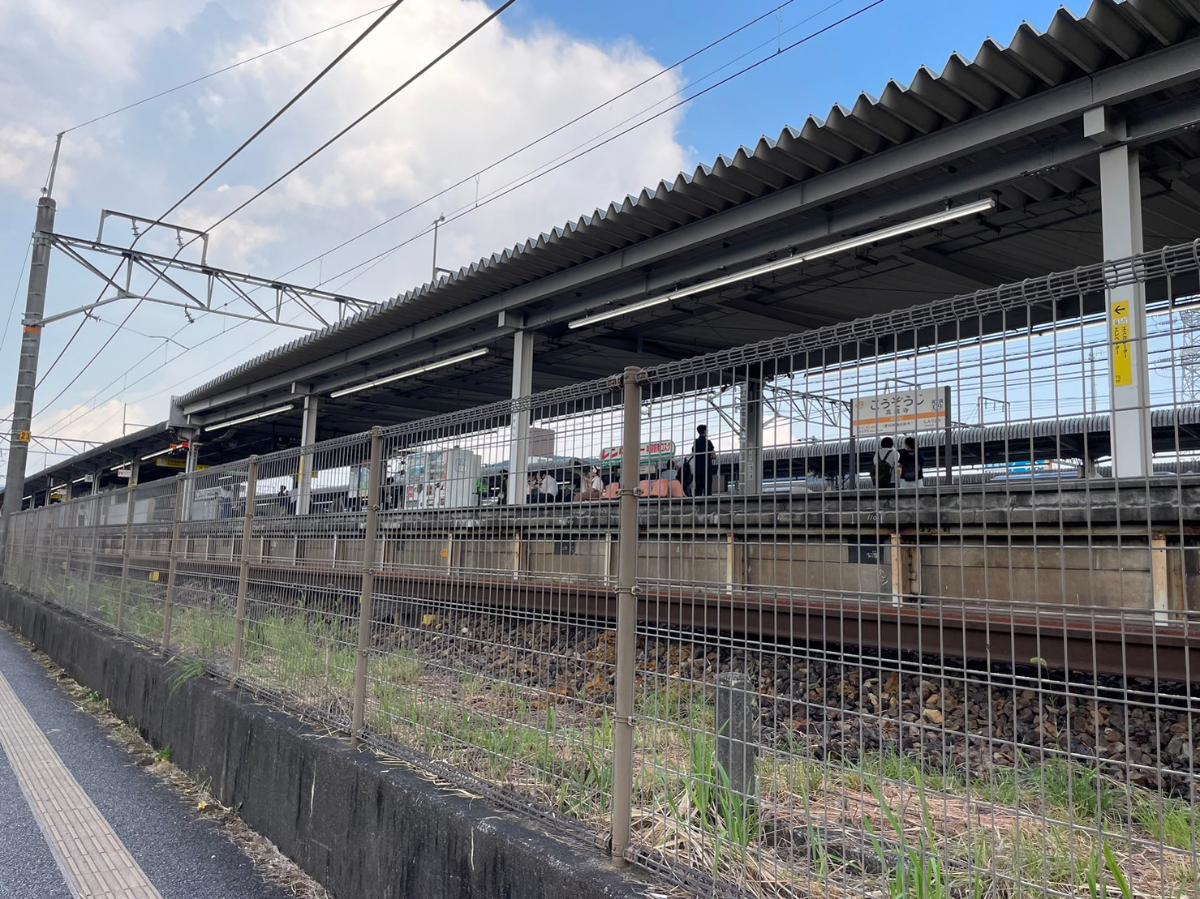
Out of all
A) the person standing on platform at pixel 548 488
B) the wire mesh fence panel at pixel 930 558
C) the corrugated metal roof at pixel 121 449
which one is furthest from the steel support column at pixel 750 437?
the corrugated metal roof at pixel 121 449

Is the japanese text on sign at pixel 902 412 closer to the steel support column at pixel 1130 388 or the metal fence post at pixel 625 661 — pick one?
the steel support column at pixel 1130 388

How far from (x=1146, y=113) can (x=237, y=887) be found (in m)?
9.12

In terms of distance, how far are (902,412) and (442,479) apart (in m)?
2.57

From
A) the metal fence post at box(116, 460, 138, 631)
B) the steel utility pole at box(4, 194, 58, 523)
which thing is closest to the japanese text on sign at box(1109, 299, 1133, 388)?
the metal fence post at box(116, 460, 138, 631)

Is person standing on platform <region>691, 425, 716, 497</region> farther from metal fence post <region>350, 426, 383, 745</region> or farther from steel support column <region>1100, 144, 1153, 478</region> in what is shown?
metal fence post <region>350, 426, 383, 745</region>

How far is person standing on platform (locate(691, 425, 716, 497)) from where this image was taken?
10.1 ft

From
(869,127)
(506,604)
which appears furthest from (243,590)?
(869,127)

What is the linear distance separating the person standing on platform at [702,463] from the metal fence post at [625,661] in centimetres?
22

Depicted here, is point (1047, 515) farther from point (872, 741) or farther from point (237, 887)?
point (237, 887)

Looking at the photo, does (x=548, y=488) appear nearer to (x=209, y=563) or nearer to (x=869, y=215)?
(x=209, y=563)

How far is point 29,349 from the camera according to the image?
19.5 m

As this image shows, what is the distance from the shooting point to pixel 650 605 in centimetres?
337

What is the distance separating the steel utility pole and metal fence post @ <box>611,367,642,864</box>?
20.9 metres

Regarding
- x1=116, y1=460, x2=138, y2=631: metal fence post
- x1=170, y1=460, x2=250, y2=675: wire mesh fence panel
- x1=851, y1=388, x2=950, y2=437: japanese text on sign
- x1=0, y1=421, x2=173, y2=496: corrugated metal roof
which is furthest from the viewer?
x1=0, y1=421, x2=173, y2=496: corrugated metal roof
